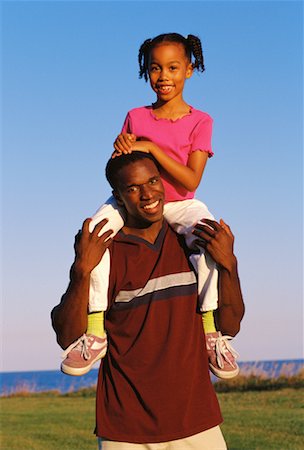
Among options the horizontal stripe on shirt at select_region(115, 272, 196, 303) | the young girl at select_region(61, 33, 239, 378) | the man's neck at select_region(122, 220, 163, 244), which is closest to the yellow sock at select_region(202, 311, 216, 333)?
the young girl at select_region(61, 33, 239, 378)

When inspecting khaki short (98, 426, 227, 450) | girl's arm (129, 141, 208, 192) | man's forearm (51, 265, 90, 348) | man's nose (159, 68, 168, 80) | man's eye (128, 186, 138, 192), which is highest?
man's nose (159, 68, 168, 80)

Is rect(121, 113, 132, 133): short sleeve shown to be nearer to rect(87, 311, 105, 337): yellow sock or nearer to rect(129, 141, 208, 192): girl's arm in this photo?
rect(129, 141, 208, 192): girl's arm

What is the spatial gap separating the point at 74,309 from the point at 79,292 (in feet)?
0.31

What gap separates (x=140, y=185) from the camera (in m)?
4.42

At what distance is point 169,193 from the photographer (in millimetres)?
4734

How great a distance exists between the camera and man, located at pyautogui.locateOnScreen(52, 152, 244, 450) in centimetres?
426

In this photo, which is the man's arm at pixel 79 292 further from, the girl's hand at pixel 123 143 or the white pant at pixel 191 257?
the girl's hand at pixel 123 143

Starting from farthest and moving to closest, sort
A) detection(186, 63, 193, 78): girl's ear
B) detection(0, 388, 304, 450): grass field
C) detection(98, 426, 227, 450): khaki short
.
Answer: detection(0, 388, 304, 450): grass field < detection(186, 63, 193, 78): girl's ear < detection(98, 426, 227, 450): khaki short

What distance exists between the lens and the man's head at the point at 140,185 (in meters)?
4.42

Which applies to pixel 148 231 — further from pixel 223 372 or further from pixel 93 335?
pixel 223 372

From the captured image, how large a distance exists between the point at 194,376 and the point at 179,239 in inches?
31.2

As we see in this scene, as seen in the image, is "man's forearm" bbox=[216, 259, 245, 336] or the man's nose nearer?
"man's forearm" bbox=[216, 259, 245, 336]

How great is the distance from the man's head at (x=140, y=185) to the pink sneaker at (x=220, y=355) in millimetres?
724

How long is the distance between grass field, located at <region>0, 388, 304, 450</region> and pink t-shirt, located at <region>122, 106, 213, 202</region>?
7.59m
